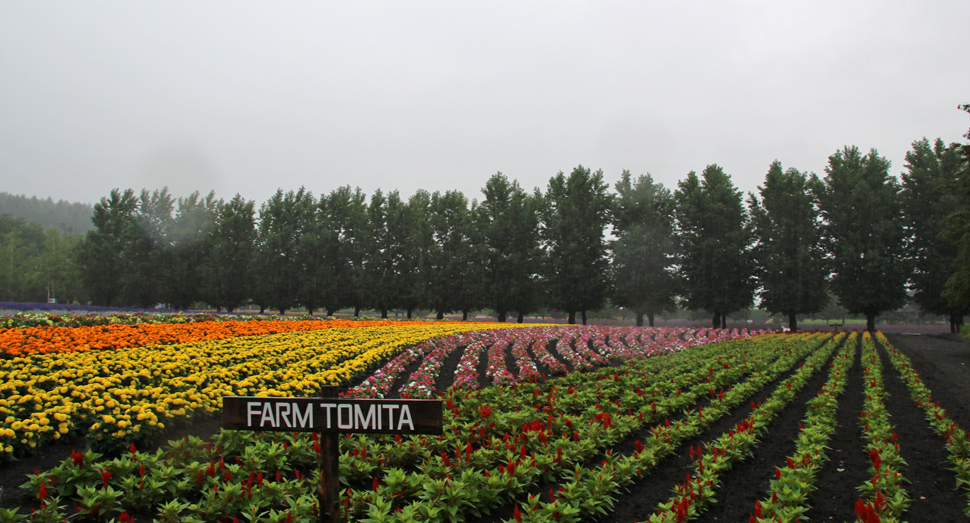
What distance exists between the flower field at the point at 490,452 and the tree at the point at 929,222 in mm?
37370

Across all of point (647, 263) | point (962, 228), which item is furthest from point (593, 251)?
point (962, 228)

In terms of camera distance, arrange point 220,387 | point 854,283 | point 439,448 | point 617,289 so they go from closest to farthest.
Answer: point 439,448 < point 220,387 < point 854,283 < point 617,289

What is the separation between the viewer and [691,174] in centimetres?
4712

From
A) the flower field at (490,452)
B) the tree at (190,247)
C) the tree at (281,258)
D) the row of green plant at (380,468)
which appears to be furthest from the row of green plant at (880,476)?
the tree at (190,247)

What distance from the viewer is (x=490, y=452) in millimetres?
5977

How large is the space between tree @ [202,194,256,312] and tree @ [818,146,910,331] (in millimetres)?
51539

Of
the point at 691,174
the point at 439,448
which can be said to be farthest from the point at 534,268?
the point at 439,448

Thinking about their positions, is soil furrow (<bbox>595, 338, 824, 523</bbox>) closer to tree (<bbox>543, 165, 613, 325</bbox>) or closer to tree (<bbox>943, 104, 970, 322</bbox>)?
tree (<bbox>943, 104, 970, 322</bbox>)

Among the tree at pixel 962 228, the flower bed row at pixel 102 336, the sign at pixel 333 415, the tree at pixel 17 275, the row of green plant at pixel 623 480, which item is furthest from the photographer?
the tree at pixel 17 275

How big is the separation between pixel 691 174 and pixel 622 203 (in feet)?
21.2

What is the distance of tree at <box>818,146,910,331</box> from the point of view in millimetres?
39969

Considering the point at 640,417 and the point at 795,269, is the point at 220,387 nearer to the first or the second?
Answer: the point at 640,417

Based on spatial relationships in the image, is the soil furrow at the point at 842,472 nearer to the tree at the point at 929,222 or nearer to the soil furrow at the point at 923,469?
the soil furrow at the point at 923,469

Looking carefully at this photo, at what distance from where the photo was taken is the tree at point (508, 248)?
4359 centimetres
